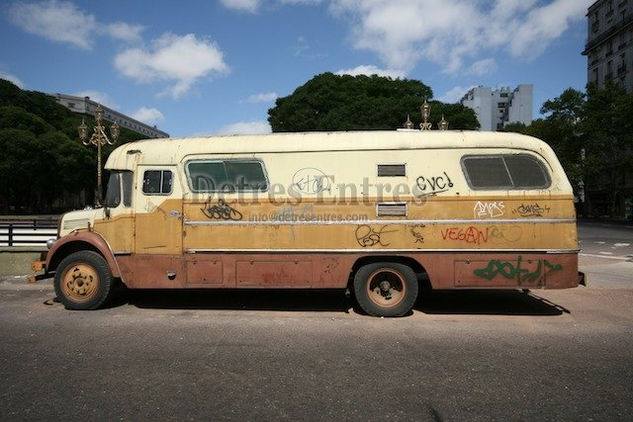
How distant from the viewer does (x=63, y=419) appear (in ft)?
11.5

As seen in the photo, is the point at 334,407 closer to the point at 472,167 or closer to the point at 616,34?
the point at 472,167

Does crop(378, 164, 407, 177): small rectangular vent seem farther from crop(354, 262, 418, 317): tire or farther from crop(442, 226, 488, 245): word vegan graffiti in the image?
crop(354, 262, 418, 317): tire

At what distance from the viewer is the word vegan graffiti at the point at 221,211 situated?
6.93 m

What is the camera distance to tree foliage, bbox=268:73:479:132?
43.5 meters

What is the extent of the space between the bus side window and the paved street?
2117 millimetres

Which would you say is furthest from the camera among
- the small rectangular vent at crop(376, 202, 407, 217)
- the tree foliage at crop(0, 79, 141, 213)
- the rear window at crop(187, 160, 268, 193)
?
the tree foliage at crop(0, 79, 141, 213)

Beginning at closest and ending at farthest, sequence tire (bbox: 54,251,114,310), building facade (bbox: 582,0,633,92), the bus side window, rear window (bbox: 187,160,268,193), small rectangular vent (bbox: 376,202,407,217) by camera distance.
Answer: small rectangular vent (bbox: 376,202,407,217) → rear window (bbox: 187,160,268,193) → the bus side window → tire (bbox: 54,251,114,310) → building facade (bbox: 582,0,633,92)

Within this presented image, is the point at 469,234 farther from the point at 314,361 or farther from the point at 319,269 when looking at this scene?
the point at 314,361

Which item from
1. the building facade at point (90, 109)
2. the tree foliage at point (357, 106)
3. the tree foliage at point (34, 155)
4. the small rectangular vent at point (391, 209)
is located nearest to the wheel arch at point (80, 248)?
the small rectangular vent at point (391, 209)

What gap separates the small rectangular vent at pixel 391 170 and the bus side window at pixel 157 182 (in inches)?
142

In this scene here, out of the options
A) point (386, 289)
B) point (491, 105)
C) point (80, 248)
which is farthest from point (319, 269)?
point (491, 105)

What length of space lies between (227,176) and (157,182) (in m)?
1.26

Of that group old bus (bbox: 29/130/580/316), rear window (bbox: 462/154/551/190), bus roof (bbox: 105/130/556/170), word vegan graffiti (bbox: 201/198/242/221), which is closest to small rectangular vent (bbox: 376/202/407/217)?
old bus (bbox: 29/130/580/316)

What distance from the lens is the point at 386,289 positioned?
6.88 m
